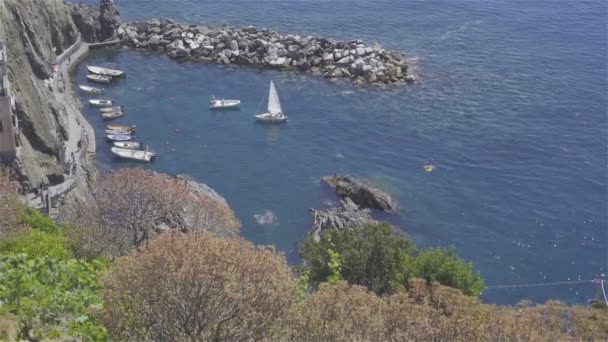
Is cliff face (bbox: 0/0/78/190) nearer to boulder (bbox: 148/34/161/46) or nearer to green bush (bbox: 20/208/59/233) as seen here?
green bush (bbox: 20/208/59/233)

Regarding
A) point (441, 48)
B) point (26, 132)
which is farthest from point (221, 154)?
point (441, 48)

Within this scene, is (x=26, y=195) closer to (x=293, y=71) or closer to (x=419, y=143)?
(x=419, y=143)

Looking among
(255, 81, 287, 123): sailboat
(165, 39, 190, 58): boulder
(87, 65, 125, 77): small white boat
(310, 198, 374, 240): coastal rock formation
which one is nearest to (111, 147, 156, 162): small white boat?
(255, 81, 287, 123): sailboat

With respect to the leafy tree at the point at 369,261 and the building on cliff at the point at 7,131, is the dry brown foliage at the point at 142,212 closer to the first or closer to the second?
the leafy tree at the point at 369,261

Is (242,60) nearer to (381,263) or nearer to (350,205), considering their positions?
(350,205)

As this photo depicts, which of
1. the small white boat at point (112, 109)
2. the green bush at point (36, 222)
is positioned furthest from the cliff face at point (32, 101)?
the green bush at point (36, 222)

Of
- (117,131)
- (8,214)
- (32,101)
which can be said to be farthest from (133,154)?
(8,214)

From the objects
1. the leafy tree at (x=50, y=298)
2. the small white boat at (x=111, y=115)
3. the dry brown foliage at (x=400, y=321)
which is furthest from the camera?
the small white boat at (x=111, y=115)
